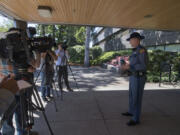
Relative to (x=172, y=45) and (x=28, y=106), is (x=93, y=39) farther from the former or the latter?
(x=28, y=106)

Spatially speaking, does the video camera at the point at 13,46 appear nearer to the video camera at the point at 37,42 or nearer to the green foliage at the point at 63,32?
the video camera at the point at 37,42

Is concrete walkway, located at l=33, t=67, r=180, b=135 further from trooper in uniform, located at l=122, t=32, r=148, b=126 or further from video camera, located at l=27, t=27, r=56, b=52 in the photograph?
video camera, located at l=27, t=27, r=56, b=52

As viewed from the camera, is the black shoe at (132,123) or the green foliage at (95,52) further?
the green foliage at (95,52)

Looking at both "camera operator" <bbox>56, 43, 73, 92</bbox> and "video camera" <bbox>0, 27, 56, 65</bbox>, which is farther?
"camera operator" <bbox>56, 43, 73, 92</bbox>

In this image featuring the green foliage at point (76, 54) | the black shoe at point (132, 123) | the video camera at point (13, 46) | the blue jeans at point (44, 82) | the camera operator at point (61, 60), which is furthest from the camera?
the green foliage at point (76, 54)

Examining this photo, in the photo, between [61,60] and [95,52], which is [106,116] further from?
[95,52]

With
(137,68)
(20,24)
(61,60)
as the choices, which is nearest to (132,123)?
(137,68)

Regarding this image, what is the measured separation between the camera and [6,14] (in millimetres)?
3527

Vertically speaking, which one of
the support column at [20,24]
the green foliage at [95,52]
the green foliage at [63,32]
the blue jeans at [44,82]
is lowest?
the blue jeans at [44,82]

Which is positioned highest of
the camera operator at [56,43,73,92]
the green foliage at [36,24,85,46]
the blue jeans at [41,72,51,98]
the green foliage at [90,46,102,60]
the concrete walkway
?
the green foliage at [36,24,85,46]

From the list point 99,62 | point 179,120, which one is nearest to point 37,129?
point 179,120

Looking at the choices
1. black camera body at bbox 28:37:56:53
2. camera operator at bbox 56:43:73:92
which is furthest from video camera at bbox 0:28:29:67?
camera operator at bbox 56:43:73:92

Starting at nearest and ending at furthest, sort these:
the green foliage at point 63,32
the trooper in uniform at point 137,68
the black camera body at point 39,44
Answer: the black camera body at point 39,44, the trooper in uniform at point 137,68, the green foliage at point 63,32

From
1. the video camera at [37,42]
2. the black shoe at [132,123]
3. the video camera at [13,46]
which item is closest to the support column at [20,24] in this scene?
the video camera at [37,42]
